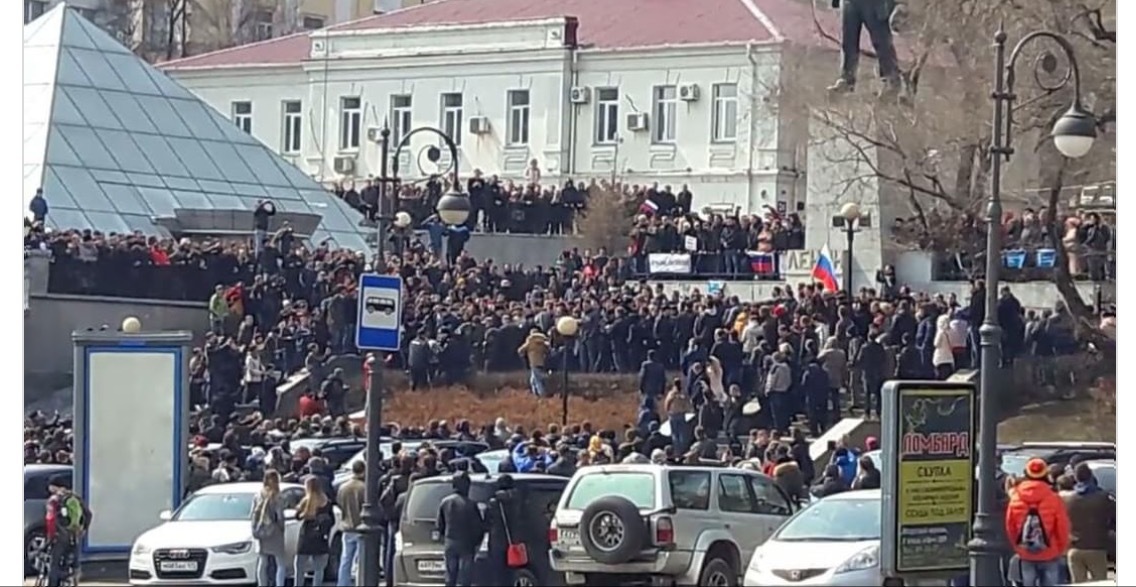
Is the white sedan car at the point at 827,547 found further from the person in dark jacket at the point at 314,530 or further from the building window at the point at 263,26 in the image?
the building window at the point at 263,26

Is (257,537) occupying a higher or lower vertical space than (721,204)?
lower

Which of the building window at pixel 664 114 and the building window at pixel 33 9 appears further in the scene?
the building window at pixel 664 114

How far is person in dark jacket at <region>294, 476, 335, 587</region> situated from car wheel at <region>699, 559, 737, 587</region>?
8.72ft

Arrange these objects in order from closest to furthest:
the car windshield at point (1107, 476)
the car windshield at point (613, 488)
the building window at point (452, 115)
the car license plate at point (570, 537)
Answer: the car windshield at point (1107, 476)
the car license plate at point (570, 537)
the car windshield at point (613, 488)
the building window at point (452, 115)

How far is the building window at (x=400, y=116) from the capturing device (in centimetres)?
1670

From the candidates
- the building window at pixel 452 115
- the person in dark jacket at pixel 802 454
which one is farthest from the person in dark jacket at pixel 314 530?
the person in dark jacket at pixel 802 454

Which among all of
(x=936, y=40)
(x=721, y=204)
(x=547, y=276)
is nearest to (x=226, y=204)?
(x=547, y=276)

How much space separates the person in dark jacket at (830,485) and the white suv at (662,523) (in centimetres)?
23

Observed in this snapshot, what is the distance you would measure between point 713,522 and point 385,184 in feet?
11.5

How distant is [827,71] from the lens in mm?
16156

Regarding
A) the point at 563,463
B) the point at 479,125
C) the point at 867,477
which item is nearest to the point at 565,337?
the point at 563,463

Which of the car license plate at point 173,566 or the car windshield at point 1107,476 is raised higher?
the car windshield at point 1107,476

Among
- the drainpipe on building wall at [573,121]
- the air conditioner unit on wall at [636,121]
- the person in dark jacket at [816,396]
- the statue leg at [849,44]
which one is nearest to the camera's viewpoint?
the person in dark jacket at [816,396]

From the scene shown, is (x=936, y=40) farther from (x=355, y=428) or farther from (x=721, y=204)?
(x=355, y=428)
